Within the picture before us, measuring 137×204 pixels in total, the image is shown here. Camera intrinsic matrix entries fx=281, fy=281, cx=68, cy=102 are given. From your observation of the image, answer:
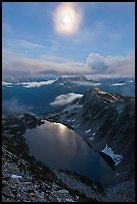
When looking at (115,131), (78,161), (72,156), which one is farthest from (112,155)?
(115,131)

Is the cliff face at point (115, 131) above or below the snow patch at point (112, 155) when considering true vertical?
above

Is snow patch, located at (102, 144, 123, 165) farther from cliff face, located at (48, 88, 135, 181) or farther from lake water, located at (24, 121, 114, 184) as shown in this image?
lake water, located at (24, 121, 114, 184)

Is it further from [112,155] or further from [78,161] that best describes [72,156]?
[112,155]

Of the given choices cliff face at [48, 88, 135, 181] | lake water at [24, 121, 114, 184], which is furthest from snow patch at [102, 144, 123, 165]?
lake water at [24, 121, 114, 184]

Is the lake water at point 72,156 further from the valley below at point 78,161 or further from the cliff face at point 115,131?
the cliff face at point 115,131

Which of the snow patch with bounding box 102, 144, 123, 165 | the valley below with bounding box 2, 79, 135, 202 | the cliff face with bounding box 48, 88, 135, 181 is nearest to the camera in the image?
the valley below with bounding box 2, 79, 135, 202

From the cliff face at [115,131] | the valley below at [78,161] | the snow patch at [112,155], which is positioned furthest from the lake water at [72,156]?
the cliff face at [115,131]

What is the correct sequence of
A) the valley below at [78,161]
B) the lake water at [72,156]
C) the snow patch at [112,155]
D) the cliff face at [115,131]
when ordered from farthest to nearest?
the snow patch at [112,155]
the cliff face at [115,131]
the lake water at [72,156]
the valley below at [78,161]

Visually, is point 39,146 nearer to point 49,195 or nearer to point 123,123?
point 123,123
